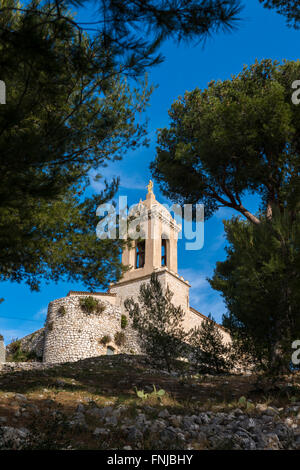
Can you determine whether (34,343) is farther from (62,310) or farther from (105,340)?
(105,340)

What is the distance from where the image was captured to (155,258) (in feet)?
101

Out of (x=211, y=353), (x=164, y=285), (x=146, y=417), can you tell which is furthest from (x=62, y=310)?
(x=146, y=417)

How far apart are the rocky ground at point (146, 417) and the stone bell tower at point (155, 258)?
66.1 feet

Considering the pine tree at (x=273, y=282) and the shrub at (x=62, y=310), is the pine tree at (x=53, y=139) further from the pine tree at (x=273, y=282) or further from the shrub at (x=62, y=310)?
the shrub at (x=62, y=310)

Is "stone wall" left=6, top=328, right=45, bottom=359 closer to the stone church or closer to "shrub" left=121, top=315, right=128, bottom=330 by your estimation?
the stone church

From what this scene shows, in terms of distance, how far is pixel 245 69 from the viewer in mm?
13719

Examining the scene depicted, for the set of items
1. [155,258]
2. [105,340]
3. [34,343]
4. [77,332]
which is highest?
[155,258]

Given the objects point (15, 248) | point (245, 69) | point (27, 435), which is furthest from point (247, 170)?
point (27, 435)

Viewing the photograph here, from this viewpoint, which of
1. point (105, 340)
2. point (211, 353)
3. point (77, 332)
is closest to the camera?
point (211, 353)

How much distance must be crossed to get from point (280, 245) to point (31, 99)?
5.94m

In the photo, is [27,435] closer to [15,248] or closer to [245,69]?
[15,248]

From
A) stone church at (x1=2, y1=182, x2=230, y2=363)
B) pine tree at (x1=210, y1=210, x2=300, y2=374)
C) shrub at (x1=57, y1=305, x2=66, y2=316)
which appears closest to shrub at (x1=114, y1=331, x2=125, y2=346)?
stone church at (x1=2, y1=182, x2=230, y2=363)

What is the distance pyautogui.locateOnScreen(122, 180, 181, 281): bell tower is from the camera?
30.8 meters

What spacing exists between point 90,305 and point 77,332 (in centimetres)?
201
